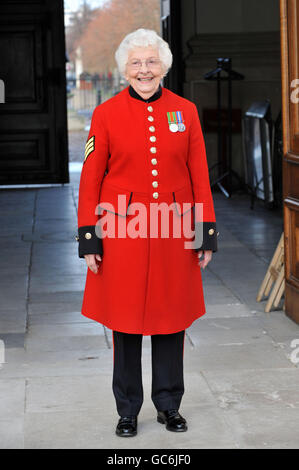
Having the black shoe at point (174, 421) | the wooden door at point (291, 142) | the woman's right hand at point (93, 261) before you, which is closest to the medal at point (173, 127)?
the woman's right hand at point (93, 261)

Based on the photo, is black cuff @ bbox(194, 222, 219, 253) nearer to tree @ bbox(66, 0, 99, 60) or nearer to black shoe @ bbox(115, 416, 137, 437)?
black shoe @ bbox(115, 416, 137, 437)

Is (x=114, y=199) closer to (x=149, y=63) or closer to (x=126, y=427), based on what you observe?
(x=149, y=63)

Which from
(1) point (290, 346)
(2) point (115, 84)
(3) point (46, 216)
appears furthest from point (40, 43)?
(2) point (115, 84)

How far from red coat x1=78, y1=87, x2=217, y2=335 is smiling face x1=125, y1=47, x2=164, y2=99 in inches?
2.1

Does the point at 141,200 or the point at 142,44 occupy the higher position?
the point at 142,44

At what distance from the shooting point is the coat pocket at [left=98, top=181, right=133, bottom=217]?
334cm

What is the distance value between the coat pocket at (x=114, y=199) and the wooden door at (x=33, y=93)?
940 cm

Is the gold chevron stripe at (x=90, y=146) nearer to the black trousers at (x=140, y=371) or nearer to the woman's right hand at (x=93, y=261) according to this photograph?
the woman's right hand at (x=93, y=261)

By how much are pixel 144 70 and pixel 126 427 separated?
1478 millimetres

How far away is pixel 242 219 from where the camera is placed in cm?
955

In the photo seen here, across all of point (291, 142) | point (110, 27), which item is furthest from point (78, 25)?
point (291, 142)

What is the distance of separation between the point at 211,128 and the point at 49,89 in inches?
101

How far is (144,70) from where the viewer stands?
3.27 metres

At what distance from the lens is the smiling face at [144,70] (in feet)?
10.7
